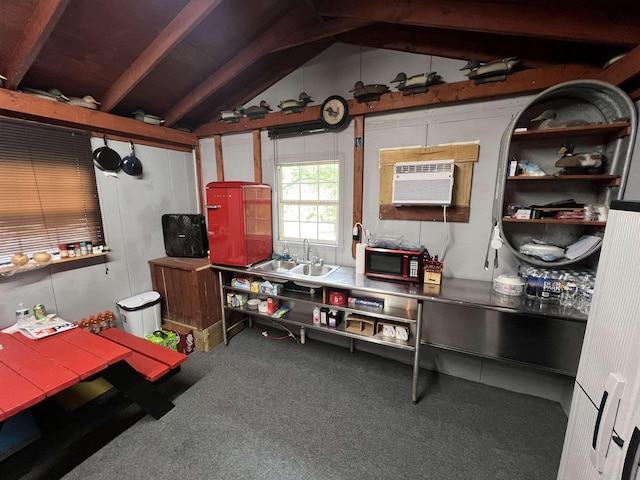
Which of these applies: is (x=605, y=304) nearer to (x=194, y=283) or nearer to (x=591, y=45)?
(x=591, y=45)

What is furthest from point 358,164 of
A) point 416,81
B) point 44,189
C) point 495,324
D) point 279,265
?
point 44,189

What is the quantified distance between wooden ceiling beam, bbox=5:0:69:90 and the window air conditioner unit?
Result: 7.73 feet

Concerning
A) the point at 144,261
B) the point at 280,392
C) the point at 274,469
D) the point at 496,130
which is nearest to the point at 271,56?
the point at 496,130

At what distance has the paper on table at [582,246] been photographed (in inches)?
63.2

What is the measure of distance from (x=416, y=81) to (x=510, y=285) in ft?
5.54

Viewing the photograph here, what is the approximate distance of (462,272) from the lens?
2.21 m

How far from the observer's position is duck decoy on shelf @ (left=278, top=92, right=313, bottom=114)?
99.8 inches

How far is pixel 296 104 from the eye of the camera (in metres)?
2.54

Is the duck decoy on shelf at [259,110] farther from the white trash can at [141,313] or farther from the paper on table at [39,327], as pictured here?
the paper on table at [39,327]

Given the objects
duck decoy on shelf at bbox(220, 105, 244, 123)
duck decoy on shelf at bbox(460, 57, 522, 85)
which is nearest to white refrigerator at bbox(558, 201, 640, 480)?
duck decoy on shelf at bbox(460, 57, 522, 85)

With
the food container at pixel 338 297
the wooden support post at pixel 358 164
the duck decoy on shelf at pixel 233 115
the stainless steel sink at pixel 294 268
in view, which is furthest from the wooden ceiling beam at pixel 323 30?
the food container at pixel 338 297

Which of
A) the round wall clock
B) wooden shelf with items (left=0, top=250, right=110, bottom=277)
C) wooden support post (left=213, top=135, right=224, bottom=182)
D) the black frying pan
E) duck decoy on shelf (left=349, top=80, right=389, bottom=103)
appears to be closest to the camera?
wooden shelf with items (left=0, top=250, right=110, bottom=277)

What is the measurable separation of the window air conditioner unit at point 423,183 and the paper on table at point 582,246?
82 cm

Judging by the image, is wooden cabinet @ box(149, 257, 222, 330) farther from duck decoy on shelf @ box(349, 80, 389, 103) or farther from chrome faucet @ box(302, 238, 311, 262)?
duck decoy on shelf @ box(349, 80, 389, 103)
